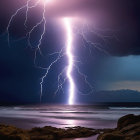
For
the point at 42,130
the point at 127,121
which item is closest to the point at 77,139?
the point at 42,130

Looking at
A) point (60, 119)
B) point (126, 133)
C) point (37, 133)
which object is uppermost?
point (126, 133)

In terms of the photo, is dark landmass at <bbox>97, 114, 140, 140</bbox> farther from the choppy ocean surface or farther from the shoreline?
the choppy ocean surface

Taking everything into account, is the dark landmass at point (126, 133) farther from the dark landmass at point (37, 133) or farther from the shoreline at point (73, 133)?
the dark landmass at point (37, 133)

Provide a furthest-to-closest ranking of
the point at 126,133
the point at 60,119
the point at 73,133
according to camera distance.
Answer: the point at 60,119 → the point at 73,133 → the point at 126,133

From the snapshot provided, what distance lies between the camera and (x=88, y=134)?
495 inches

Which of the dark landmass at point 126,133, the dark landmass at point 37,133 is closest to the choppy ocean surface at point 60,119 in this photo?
the dark landmass at point 37,133

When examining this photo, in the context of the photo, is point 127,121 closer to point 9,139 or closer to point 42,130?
point 42,130

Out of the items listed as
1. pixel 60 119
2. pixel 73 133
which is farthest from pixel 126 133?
pixel 60 119

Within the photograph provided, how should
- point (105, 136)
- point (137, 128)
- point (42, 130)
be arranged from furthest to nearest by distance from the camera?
point (42, 130) < point (137, 128) < point (105, 136)

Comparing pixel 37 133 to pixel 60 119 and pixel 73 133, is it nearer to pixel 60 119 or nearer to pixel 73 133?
pixel 73 133

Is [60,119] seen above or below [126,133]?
below

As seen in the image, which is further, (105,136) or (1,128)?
(1,128)

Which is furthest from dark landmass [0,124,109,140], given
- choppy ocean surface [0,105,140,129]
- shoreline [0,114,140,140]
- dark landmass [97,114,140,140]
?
choppy ocean surface [0,105,140,129]

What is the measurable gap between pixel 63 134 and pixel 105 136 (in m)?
2.96
